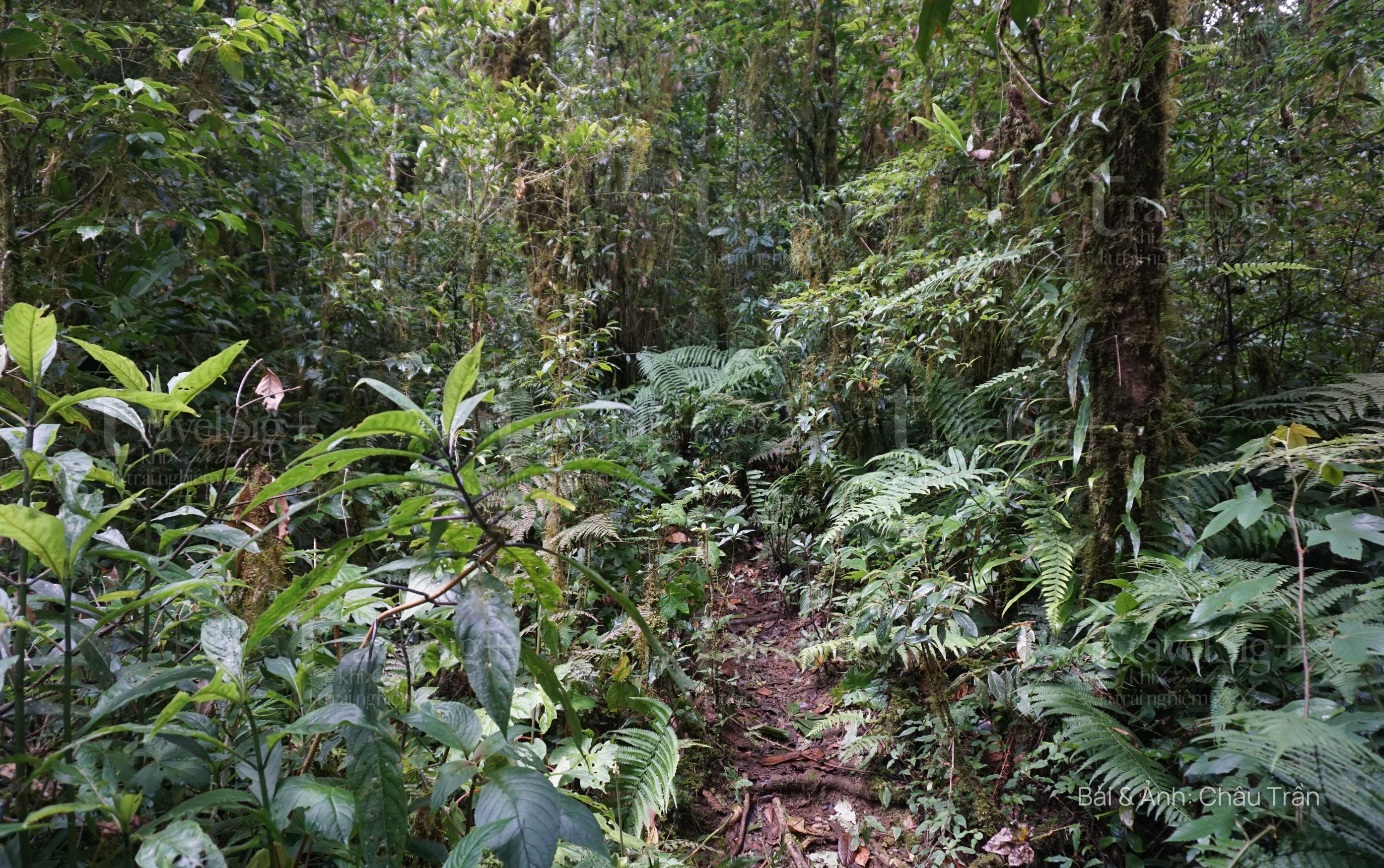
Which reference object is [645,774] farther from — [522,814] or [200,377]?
[200,377]

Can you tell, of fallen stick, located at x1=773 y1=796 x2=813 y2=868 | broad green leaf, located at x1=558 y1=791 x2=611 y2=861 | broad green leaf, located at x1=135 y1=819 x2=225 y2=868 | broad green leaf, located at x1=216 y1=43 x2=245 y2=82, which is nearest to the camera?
broad green leaf, located at x1=135 y1=819 x2=225 y2=868

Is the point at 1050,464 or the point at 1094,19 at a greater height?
the point at 1094,19

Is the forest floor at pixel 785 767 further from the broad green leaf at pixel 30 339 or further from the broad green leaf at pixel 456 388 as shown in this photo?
the broad green leaf at pixel 30 339

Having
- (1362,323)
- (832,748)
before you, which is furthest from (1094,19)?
(832,748)

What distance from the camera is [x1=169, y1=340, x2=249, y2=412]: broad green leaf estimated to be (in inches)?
39.6

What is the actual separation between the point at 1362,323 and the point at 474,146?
4.95 metres

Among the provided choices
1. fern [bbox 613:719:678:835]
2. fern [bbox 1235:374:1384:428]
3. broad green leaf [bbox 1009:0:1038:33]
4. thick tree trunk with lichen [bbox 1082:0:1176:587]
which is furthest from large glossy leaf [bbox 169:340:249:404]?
fern [bbox 1235:374:1384:428]

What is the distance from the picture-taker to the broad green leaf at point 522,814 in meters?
0.90

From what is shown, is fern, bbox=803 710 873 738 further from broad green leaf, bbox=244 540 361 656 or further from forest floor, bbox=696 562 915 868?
broad green leaf, bbox=244 540 361 656

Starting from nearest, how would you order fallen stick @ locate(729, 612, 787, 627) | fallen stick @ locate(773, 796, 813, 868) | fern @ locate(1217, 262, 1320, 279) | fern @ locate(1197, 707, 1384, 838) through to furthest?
fern @ locate(1197, 707, 1384, 838) → fallen stick @ locate(773, 796, 813, 868) → fern @ locate(1217, 262, 1320, 279) → fallen stick @ locate(729, 612, 787, 627)

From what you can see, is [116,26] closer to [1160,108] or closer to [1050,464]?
[1160,108]

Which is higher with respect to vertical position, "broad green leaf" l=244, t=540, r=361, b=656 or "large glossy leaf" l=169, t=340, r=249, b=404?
"large glossy leaf" l=169, t=340, r=249, b=404

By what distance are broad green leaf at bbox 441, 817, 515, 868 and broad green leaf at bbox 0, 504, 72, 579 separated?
0.67 m

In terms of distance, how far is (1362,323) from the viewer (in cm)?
289
